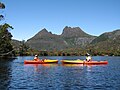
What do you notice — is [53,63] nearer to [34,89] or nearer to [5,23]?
[5,23]

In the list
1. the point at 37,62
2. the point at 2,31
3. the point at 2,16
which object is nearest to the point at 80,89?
the point at 2,16

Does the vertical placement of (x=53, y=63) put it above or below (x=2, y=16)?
below

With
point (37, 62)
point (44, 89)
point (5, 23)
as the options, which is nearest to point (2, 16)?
point (5, 23)

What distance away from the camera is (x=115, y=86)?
3369 cm

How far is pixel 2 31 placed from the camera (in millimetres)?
62531

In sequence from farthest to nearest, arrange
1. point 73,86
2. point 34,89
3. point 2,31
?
point 2,31 → point 73,86 → point 34,89

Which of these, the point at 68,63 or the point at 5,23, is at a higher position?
the point at 5,23

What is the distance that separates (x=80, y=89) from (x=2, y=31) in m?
36.6

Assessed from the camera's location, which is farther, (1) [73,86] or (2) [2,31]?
(2) [2,31]

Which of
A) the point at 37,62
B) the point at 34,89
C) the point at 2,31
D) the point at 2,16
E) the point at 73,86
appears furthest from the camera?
the point at 37,62

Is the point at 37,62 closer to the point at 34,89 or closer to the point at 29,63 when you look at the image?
the point at 29,63

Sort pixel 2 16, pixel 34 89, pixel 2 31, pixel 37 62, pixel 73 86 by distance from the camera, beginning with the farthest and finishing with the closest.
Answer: pixel 37 62, pixel 2 31, pixel 2 16, pixel 73 86, pixel 34 89

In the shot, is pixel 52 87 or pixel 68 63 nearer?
pixel 52 87

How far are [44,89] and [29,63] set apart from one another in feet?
163
